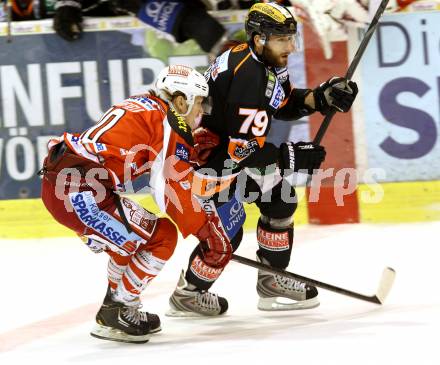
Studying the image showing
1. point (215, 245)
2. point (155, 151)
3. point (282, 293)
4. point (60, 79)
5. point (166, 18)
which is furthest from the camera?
point (60, 79)

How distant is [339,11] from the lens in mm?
5551

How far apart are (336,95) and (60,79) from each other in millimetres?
2014

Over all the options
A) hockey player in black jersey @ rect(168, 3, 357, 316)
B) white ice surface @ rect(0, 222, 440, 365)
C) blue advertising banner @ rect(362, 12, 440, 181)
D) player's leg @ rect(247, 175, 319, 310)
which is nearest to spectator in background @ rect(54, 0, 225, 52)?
blue advertising banner @ rect(362, 12, 440, 181)

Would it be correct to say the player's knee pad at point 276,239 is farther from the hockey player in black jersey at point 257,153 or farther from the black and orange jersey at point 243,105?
the black and orange jersey at point 243,105

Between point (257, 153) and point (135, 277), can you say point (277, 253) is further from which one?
point (135, 277)

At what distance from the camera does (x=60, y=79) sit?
5.75 m

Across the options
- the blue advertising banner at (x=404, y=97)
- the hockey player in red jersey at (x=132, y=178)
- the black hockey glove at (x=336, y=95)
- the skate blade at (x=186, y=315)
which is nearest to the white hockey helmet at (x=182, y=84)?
the hockey player in red jersey at (x=132, y=178)

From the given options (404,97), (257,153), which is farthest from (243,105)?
(404,97)

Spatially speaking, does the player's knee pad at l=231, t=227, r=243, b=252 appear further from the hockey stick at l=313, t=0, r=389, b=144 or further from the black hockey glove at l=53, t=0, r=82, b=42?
the black hockey glove at l=53, t=0, r=82, b=42

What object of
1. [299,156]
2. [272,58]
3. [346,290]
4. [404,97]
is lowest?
[346,290]

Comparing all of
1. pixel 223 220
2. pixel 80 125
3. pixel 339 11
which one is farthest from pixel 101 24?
pixel 223 220

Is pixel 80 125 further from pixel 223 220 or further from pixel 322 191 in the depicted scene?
pixel 223 220

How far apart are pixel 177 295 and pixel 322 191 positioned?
159 cm

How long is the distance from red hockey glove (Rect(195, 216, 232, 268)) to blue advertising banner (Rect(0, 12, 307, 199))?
5.61 ft
